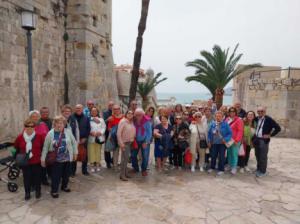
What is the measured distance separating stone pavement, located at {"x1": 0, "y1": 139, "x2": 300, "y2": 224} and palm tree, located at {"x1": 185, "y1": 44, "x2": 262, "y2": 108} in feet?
26.3

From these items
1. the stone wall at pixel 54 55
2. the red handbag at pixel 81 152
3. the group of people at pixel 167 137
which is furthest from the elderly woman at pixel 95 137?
the stone wall at pixel 54 55

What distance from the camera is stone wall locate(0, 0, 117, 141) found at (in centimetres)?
649

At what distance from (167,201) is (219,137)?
2.01 metres

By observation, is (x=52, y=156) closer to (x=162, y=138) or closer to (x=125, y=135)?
(x=125, y=135)

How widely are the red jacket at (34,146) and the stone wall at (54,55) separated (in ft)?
8.93

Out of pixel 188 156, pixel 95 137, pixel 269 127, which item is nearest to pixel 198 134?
pixel 188 156

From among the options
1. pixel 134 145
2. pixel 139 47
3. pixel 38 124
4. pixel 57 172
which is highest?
pixel 139 47

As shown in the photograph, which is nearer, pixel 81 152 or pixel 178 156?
pixel 81 152

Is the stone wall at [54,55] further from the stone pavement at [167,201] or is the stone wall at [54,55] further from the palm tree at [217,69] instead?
the palm tree at [217,69]

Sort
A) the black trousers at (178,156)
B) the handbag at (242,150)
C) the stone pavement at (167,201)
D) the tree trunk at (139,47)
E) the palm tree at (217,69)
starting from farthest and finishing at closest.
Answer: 1. the palm tree at (217,69)
2. the tree trunk at (139,47)
3. the black trousers at (178,156)
4. the handbag at (242,150)
5. the stone pavement at (167,201)

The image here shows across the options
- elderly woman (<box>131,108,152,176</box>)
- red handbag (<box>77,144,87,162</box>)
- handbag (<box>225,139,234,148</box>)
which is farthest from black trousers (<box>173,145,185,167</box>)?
red handbag (<box>77,144,87,162</box>)

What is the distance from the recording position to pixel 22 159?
3.95 metres

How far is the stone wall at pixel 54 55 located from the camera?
21.3 ft

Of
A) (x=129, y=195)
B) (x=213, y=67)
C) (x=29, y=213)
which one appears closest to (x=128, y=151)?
(x=129, y=195)
